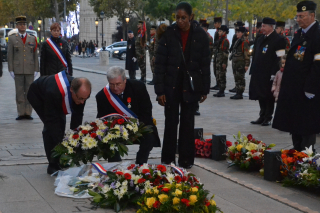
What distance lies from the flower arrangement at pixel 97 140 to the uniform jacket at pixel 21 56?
206 inches

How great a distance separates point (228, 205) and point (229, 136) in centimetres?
392

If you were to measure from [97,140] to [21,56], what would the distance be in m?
5.62

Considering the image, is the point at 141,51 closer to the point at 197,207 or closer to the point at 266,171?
the point at 266,171

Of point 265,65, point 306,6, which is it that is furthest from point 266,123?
point 306,6

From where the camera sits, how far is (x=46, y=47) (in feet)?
32.1

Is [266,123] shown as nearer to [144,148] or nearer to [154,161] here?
[154,161]

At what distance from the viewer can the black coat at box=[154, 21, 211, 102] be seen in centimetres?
629

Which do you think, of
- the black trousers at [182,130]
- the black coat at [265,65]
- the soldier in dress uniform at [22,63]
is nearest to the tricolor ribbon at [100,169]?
the black trousers at [182,130]

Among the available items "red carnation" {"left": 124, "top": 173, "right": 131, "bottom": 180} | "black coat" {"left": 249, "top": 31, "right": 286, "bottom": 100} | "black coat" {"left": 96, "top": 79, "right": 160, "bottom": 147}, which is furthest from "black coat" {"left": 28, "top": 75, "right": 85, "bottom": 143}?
"black coat" {"left": 249, "top": 31, "right": 286, "bottom": 100}

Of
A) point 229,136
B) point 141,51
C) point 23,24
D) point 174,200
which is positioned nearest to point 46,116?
point 174,200

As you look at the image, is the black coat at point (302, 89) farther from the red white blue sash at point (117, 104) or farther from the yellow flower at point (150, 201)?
the yellow flower at point (150, 201)

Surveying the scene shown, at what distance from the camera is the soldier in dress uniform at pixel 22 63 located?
10500mm

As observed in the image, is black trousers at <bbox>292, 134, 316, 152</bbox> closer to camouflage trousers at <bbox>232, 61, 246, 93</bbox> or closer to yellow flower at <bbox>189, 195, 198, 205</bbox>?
yellow flower at <bbox>189, 195, 198, 205</bbox>

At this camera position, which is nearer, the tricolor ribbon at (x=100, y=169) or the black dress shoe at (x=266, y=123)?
the tricolor ribbon at (x=100, y=169)
